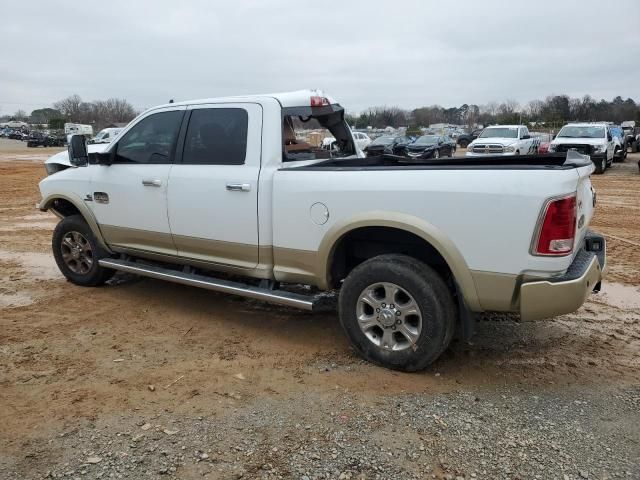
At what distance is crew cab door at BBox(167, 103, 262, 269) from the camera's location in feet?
14.4

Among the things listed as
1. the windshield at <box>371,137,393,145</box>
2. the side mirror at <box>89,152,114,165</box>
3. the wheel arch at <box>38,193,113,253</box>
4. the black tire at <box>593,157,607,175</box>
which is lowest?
the black tire at <box>593,157,607,175</box>

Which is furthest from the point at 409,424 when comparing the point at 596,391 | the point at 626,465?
the point at 596,391

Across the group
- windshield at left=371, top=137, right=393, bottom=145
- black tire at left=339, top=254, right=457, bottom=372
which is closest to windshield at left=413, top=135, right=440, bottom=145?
windshield at left=371, top=137, right=393, bottom=145

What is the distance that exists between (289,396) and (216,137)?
2312 mm

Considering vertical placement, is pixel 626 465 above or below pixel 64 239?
below

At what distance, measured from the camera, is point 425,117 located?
104 metres

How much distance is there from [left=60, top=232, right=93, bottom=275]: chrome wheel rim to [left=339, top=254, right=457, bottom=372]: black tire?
328cm

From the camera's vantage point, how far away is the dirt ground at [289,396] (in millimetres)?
2910

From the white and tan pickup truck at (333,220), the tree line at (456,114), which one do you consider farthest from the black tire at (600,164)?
the tree line at (456,114)

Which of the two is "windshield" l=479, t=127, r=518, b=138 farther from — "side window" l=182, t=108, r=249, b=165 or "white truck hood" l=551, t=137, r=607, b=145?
"side window" l=182, t=108, r=249, b=165

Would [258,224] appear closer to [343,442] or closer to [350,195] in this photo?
[350,195]

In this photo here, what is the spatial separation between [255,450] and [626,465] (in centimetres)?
199

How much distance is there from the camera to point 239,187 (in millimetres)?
4332

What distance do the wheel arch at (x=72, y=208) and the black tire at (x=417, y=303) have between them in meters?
2.98
